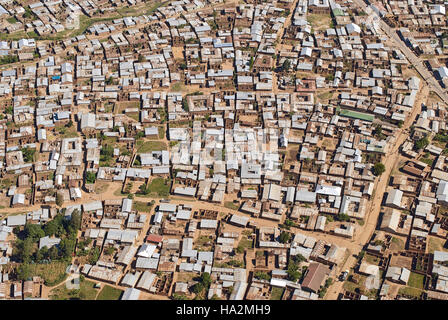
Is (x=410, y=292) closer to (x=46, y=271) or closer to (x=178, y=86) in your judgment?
(x=46, y=271)

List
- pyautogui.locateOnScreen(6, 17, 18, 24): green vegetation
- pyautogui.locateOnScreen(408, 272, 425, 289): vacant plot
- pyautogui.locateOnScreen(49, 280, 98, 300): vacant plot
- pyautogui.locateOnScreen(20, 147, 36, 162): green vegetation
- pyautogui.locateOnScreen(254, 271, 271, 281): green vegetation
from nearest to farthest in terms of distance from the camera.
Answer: pyautogui.locateOnScreen(49, 280, 98, 300): vacant plot → pyautogui.locateOnScreen(408, 272, 425, 289): vacant plot → pyautogui.locateOnScreen(254, 271, 271, 281): green vegetation → pyautogui.locateOnScreen(20, 147, 36, 162): green vegetation → pyautogui.locateOnScreen(6, 17, 18, 24): green vegetation

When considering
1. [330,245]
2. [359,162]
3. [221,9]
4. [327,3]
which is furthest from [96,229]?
[327,3]

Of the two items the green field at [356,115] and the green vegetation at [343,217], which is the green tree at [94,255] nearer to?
the green vegetation at [343,217]

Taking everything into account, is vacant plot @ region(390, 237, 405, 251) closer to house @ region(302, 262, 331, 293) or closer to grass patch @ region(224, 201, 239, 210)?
house @ region(302, 262, 331, 293)

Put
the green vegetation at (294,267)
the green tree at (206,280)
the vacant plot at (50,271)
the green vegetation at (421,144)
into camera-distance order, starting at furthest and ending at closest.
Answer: the green vegetation at (421,144)
the vacant plot at (50,271)
the green vegetation at (294,267)
the green tree at (206,280)

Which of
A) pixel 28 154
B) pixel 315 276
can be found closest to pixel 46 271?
A: pixel 28 154

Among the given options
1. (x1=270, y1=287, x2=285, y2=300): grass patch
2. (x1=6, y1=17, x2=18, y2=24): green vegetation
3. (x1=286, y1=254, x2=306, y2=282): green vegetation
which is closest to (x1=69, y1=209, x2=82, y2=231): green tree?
(x1=270, y1=287, x2=285, y2=300): grass patch

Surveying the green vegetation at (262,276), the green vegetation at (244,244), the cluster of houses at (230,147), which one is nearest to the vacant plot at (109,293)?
the cluster of houses at (230,147)
